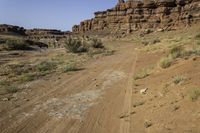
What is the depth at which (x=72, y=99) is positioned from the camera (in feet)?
39.6

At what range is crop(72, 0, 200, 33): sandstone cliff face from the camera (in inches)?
3091

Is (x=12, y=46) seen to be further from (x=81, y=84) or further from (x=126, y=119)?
(x=126, y=119)

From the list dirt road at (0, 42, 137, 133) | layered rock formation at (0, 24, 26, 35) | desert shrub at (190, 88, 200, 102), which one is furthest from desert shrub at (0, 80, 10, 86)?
layered rock formation at (0, 24, 26, 35)

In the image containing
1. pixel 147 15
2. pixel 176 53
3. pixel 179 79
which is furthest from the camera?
pixel 147 15

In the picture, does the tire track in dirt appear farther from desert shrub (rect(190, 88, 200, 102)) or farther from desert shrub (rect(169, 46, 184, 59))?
desert shrub (rect(169, 46, 184, 59))

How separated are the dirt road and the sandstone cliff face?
64.8 m

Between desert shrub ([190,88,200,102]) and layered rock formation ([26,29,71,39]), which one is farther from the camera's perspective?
layered rock formation ([26,29,71,39])

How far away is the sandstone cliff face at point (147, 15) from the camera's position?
3091 inches

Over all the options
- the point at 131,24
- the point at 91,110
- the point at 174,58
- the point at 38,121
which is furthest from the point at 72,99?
the point at 131,24

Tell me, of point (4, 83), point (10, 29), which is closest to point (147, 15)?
point (10, 29)

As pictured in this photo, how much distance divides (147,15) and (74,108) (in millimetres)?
77938

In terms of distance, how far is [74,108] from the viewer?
1079cm

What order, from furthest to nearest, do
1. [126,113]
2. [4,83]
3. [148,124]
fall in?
[4,83], [126,113], [148,124]

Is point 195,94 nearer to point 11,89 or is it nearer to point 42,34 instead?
point 11,89
